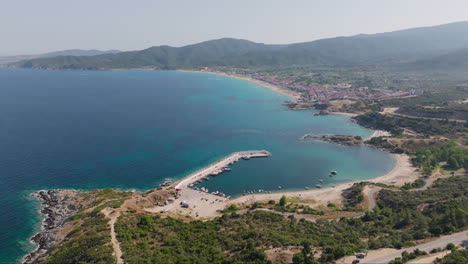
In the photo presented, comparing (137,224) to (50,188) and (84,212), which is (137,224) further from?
(50,188)

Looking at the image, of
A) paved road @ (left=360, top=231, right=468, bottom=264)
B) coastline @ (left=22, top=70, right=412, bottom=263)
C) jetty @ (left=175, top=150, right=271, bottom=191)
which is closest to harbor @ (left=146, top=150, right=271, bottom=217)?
jetty @ (left=175, top=150, right=271, bottom=191)

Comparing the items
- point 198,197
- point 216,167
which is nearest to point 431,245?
point 198,197

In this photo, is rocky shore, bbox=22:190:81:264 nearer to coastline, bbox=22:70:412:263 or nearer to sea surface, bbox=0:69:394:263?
coastline, bbox=22:70:412:263

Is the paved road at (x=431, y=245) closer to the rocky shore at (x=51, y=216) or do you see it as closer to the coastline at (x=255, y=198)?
the coastline at (x=255, y=198)

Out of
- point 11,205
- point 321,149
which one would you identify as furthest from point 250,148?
point 11,205

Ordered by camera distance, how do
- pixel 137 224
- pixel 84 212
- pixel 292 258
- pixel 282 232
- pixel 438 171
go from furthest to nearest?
pixel 438 171 < pixel 84 212 < pixel 137 224 < pixel 282 232 < pixel 292 258

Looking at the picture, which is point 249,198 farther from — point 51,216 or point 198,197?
point 51,216

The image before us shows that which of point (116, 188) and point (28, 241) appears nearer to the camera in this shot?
point (28, 241)
